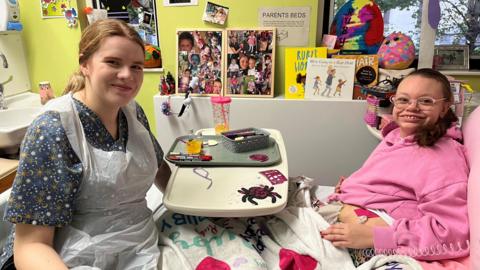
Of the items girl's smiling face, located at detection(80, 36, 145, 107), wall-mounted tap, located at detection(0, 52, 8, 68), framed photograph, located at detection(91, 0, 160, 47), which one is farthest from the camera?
framed photograph, located at detection(91, 0, 160, 47)

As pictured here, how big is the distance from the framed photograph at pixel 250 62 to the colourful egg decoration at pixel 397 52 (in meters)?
0.59

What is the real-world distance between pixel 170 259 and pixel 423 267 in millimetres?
680

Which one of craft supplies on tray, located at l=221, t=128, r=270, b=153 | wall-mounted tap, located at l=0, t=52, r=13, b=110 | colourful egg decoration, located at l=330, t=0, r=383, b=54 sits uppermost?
colourful egg decoration, located at l=330, t=0, r=383, b=54

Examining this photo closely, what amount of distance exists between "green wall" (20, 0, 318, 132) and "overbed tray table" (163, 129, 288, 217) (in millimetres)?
1028

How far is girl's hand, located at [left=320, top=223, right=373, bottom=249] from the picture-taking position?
42.3 inches

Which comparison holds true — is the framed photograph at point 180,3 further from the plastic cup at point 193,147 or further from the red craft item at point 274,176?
the red craft item at point 274,176

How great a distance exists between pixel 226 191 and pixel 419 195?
57 cm

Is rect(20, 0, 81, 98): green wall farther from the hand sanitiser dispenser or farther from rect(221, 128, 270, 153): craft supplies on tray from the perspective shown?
rect(221, 128, 270, 153): craft supplies on tray

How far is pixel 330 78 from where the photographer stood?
6.37 ft

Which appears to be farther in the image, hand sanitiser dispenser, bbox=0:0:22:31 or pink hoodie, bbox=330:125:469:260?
hand sanitiser dispenser, bbox=0:0:22:31

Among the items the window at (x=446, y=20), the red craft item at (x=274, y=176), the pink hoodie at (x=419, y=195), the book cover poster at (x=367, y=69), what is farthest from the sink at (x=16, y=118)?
the window at (x=446, y=20)

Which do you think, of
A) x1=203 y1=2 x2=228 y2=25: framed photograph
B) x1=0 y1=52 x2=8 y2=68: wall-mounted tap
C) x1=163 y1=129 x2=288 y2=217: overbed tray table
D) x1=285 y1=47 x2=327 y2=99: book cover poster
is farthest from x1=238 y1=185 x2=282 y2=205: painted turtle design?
x1=0 y1=52 x2=8 y2=68: wall-mounted tap

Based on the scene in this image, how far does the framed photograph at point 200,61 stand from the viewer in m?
2.05

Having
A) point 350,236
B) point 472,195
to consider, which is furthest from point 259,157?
point 472,195
